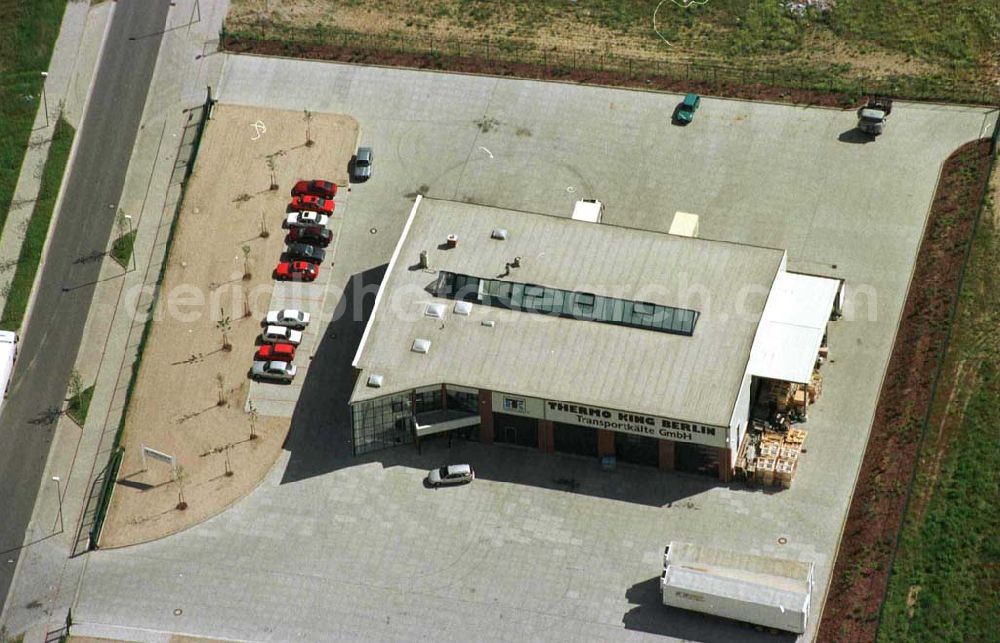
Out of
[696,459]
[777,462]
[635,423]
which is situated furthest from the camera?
[696,459]

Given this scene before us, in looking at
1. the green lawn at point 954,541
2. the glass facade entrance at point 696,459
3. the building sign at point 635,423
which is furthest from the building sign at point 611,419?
the green lawn at point 954,541

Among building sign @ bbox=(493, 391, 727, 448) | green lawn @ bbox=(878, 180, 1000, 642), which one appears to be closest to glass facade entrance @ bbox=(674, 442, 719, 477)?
building sign @ bbox=(493, 391, 727, 448)

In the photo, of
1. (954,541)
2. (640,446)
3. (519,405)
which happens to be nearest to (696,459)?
(640,446)

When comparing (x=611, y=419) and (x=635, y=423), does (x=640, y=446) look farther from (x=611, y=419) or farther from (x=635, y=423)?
(x=611, y=419)

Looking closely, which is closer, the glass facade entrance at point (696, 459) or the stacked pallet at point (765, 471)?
the stacked pallet at point (765, 471)

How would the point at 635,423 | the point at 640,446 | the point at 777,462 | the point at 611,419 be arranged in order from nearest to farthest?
1. the point at 635,423
2. the point at 611,419
3. the point at 777,462
4. the point at 640,446

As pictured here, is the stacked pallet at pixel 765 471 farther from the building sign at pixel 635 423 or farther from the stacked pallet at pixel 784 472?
the building sign at pixel 635 423
